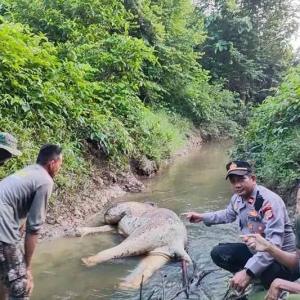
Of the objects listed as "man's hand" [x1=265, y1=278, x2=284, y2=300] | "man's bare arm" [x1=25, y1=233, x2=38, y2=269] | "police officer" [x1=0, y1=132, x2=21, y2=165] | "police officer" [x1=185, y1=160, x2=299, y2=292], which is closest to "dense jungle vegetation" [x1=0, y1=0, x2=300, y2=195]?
"police officer" [x1=0, y1=132, x2=21, y2=165]

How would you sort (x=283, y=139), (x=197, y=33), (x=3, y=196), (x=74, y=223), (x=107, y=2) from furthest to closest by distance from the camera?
1. (x=197, y=33)
2. (x=107, y=2)
3. (x=283, y=139)
4. (x=74, y=223)
5. (x=3, y=196)

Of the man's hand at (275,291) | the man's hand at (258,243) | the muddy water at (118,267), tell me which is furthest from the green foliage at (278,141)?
the man's hand at (275,291)

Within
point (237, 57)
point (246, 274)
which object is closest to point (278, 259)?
point (246, 274)

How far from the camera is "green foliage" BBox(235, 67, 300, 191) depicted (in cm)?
816

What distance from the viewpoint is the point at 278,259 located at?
3873mm

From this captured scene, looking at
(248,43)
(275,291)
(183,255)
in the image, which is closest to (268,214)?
(275,291)

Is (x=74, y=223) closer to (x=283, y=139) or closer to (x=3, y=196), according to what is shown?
(x=3, y=196)

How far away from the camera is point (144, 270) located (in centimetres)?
529

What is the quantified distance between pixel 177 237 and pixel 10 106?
12.0 feet

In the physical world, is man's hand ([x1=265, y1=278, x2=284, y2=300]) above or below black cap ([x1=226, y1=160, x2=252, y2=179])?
below

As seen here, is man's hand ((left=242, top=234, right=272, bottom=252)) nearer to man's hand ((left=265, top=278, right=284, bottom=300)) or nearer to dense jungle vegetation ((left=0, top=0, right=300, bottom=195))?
man's hand ((left=265, top=278, right=284, bottom=300))

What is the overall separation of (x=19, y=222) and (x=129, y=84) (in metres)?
9.62

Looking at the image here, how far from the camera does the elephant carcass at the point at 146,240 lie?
5476 millimetres

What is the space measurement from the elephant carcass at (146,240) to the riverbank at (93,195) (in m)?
0.45
